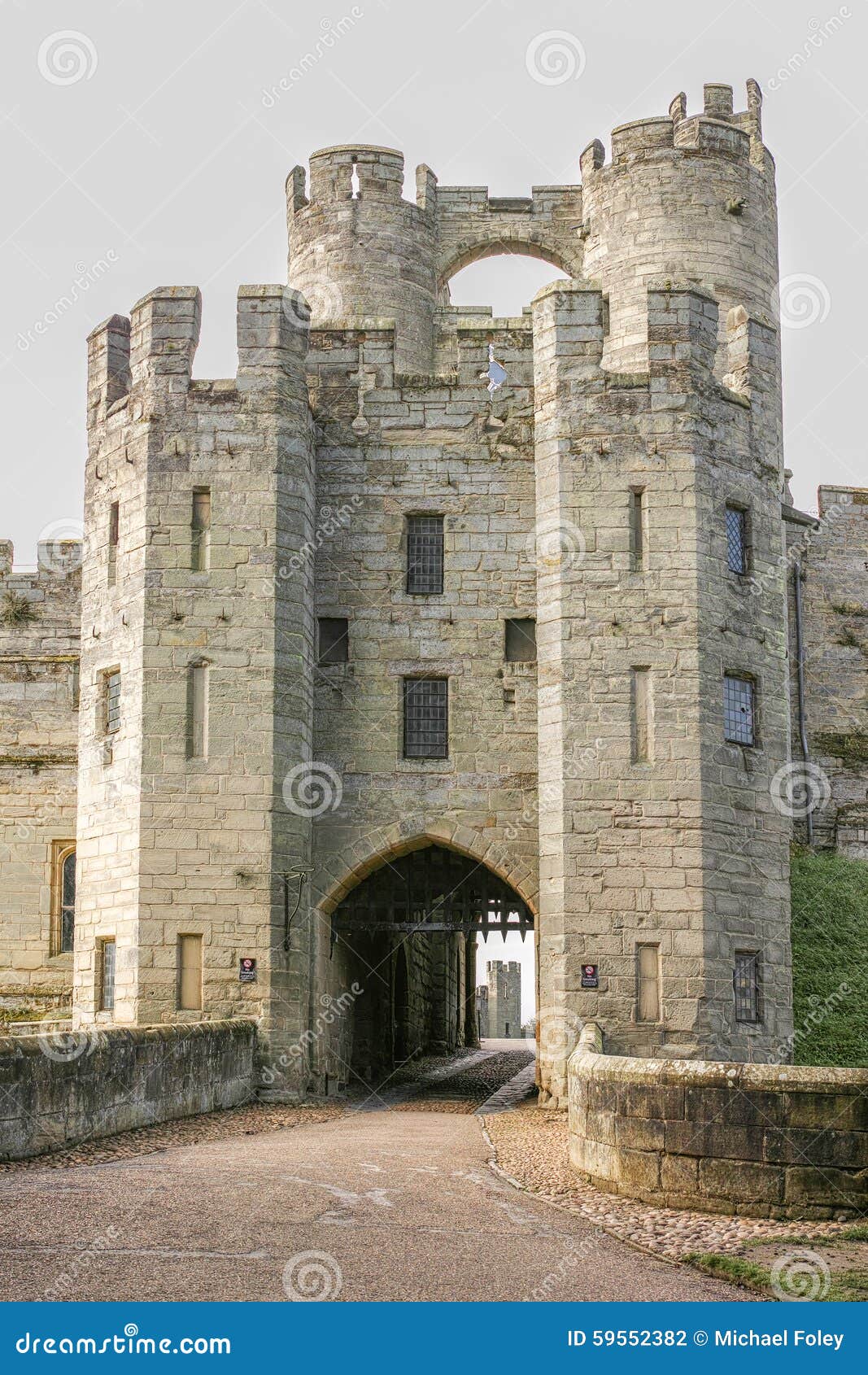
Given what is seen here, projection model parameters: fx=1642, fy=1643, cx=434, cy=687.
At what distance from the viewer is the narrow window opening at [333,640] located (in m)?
18.7

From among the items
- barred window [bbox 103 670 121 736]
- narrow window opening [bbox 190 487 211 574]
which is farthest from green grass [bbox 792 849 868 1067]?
narrow window opening [bbox 190 487 211 574]

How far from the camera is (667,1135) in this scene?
31.6 feet

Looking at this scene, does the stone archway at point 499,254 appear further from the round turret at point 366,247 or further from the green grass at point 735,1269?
the green grass at point 735,1269

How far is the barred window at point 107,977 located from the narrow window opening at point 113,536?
3.97m

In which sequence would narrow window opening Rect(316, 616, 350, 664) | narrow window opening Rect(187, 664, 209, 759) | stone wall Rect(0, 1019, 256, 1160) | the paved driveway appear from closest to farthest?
the paved driveway < stone wall Rect(0, 1019, 256, 1160) < narrow window opening Rect(187, 664, 209, 759) < narrow window opening Rect(316, 616, 350, 664)

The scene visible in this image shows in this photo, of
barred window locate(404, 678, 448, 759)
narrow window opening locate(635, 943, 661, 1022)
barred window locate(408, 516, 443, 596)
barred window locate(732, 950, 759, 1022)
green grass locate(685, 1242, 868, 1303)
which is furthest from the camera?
barred window locate(408, 516, 443, 596)

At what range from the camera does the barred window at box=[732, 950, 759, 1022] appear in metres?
17.0

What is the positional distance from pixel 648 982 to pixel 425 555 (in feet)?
18.2

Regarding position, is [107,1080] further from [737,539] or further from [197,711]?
[737,539]

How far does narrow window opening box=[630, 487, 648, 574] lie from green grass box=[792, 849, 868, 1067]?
5.55 metres

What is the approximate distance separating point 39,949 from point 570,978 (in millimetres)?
7758

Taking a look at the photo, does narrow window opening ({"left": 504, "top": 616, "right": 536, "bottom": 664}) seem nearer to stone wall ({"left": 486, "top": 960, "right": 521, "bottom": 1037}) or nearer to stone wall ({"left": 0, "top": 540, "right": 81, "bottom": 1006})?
stone wall ({"left": 0, "top": 540, "right": 81, "bottom": 1006})

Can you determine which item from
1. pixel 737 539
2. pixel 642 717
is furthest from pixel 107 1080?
pixel 737 539

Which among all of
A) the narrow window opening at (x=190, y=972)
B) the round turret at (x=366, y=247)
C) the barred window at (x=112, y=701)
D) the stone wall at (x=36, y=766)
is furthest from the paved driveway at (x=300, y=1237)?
the round turret at (x=366, y=247)
